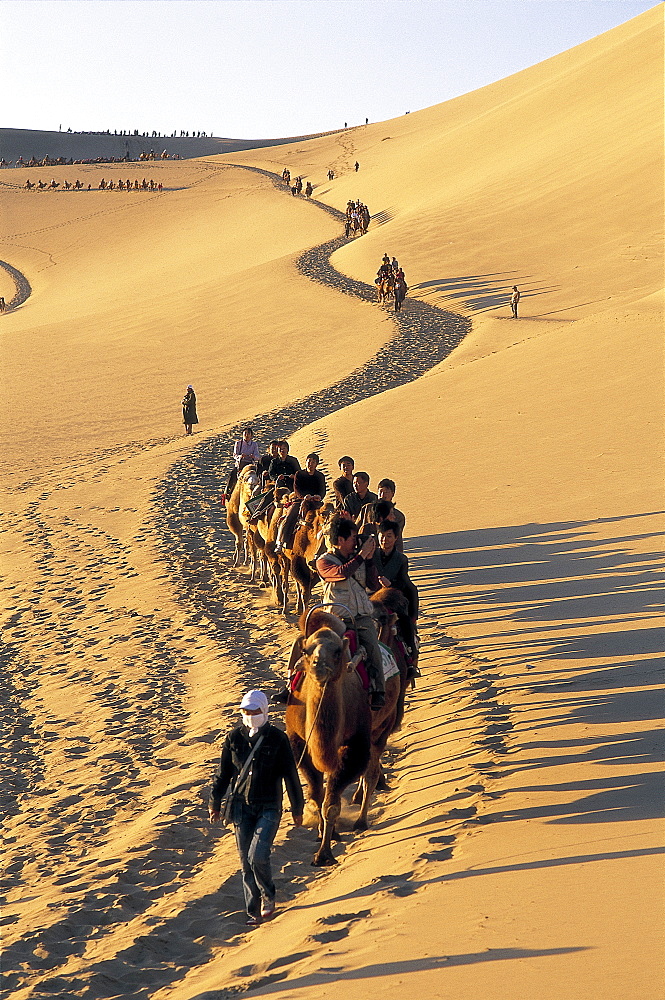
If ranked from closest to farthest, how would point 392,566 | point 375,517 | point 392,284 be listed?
1. point 392,566
2. point 375,517
3. point 392,284

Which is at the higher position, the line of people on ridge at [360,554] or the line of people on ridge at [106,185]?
the line of people on ridge at [106,185]

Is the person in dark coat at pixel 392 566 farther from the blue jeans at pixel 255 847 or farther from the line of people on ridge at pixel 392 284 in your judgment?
the line of people on ridge at pixel 392 284

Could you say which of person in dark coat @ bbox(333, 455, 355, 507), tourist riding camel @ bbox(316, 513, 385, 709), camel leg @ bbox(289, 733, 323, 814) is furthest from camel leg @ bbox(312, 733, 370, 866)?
person in dark coat @ bbox(333, 455, 355, 507)

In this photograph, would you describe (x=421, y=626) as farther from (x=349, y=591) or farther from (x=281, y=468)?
(x=349, y=591)

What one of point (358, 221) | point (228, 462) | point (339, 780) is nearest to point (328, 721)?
point (339, 780)

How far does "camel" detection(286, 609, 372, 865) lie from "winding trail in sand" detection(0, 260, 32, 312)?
50042 millimetres

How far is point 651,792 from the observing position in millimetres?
7141

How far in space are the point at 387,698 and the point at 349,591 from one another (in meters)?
0.87

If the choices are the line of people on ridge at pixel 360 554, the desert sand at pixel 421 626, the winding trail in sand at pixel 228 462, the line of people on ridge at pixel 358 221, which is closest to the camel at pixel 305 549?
the line of people on ridge at pixel 360 554

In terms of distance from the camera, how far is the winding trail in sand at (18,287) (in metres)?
56.2

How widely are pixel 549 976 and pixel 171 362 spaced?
32264 millimetres

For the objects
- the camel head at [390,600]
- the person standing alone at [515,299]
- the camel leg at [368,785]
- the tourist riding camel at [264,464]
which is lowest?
the camel leg at [368,785]

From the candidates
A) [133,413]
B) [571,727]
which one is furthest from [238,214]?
[571,727]

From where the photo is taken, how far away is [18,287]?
60812 mm
